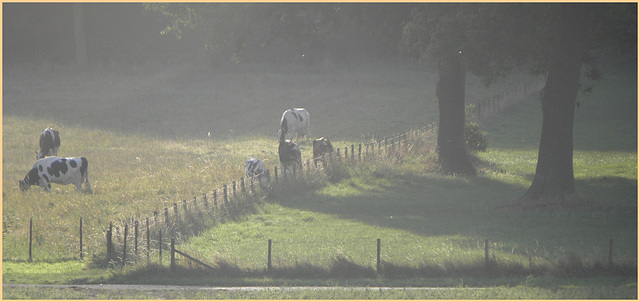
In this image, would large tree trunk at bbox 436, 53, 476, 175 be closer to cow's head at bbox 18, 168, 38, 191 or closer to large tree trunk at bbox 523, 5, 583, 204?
large tree trunk at bbox 523, 5, 583, 204

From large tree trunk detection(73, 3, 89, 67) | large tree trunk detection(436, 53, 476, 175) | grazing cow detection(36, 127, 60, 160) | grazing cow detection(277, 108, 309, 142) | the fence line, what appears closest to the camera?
large tree trunk detection(436, 53, 476, 175)

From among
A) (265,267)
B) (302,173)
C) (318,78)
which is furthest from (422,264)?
(318,78)

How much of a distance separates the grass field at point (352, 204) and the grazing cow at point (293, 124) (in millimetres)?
1153

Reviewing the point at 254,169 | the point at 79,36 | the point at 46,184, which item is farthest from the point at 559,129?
the point at 79,36

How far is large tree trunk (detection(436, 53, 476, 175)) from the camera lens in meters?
27.6

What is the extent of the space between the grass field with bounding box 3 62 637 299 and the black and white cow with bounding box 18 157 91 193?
1.63 feet

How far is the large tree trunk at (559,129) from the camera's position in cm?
2048

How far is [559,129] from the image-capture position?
69.0 ft

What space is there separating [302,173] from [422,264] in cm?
1054

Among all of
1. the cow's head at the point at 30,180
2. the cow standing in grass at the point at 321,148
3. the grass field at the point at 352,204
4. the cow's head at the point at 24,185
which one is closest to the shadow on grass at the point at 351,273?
the grass field at the point at 352,204

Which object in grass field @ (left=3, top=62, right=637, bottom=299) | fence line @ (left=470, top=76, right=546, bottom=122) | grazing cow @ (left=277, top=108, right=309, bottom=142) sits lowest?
grass field @ (left=3, top=62, right=637, bottom=299)

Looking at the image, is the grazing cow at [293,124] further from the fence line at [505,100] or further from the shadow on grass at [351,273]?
the shadow on grass at [351,273]

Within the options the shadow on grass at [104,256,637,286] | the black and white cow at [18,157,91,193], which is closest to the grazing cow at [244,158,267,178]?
the black and white cow at [18,157,91,193]

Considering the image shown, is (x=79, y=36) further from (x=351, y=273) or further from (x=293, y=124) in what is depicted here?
(x=351, y=273)
